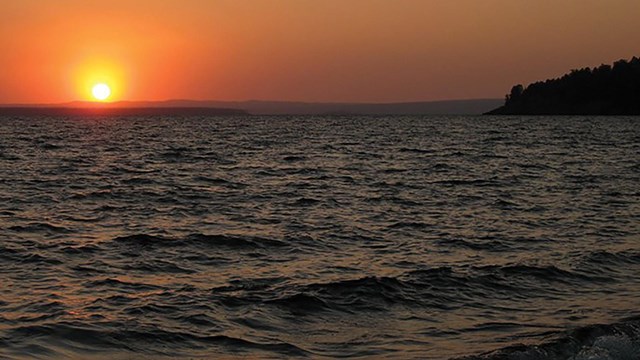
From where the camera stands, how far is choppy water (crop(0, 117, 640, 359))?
11336 millimetres

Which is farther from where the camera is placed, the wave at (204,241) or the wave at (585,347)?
the wave at (204,241)

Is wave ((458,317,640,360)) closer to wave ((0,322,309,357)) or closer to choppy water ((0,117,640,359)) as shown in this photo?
choppy water ((0,117,640,359))

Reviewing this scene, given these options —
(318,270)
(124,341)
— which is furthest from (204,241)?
(124,341)

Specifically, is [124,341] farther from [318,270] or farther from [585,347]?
[585,347]

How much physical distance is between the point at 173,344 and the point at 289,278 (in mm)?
4290

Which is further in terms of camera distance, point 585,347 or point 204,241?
point 204,241

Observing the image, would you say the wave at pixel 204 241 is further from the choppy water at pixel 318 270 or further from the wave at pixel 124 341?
the wave at pixel 124 341

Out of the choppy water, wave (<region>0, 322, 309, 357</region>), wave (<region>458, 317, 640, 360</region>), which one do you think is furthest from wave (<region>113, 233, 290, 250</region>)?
wave (<region>458, 317, 640, 360</region>)

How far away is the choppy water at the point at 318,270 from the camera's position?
37.2ft

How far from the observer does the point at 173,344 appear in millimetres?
11133

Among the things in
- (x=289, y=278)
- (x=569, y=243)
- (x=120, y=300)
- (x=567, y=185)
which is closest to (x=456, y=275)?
(x=289, y=278)

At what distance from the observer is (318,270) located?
629 inches

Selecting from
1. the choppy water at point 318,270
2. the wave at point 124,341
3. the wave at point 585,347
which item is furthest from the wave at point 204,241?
the wave at point 585,347

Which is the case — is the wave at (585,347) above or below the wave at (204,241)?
above
